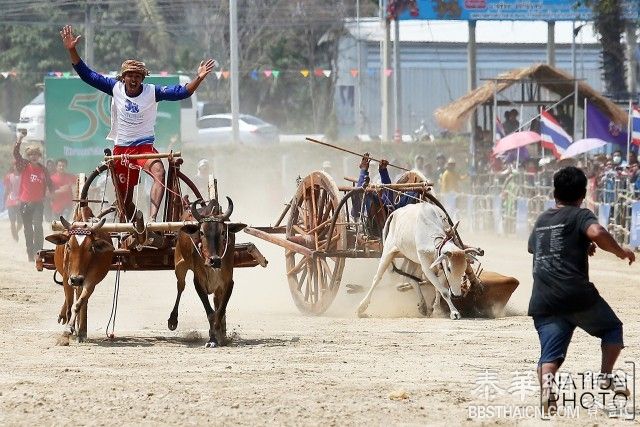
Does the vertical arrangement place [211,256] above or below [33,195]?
below

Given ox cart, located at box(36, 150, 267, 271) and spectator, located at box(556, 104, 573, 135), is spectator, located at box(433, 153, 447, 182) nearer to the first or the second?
spectator, located at box(556, 104, 573, 135)

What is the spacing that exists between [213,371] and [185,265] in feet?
6.78

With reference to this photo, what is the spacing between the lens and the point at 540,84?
30828 mm

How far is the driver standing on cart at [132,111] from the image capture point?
1279 cm

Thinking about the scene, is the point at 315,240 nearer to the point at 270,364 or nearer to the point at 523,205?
the point at 270,364

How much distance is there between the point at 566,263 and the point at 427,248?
19.7 feet

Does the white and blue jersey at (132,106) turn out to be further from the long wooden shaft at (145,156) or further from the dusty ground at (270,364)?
the dusty ground at (270,364)

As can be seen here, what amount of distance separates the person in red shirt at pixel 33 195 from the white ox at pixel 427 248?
9.01m

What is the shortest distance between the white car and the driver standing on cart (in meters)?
31.9

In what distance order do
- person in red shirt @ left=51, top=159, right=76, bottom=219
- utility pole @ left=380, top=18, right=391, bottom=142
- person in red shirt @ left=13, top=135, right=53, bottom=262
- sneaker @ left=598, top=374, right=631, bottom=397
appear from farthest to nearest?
1. utility pole @ left=380, top=18, right=391, bottom=142
2. person in red shirt @ left=51, top=159, right=76, bottom=219
3. person in red shirt @ left=13, top=135, right=53, bottom=262
4. sneaker @ left=598, top=374, right=631, bottom=397

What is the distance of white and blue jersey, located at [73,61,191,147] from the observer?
1288 centimetres

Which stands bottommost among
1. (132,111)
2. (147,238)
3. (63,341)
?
(63,341)

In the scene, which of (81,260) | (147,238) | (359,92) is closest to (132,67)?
(147,238)

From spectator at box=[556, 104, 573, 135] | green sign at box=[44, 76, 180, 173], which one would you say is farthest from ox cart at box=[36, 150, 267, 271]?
green sign at box=[44, 76, 180, 173]
